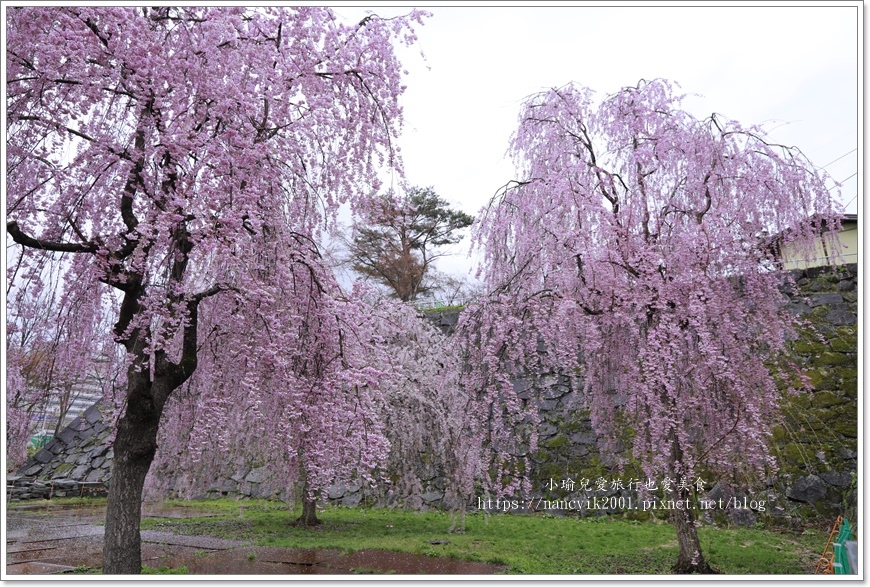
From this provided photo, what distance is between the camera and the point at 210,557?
648 cm

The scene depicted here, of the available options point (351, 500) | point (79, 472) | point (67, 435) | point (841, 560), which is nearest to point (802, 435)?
point (841, 560)

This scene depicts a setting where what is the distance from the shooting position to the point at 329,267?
4.26 m

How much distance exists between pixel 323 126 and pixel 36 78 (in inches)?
61.7

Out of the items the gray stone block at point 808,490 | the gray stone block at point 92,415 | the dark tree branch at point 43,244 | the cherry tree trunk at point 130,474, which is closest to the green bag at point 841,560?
the gray stone block at point 808,490

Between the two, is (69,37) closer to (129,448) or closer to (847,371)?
(129,448)

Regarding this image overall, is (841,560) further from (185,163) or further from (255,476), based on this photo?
(255,476)

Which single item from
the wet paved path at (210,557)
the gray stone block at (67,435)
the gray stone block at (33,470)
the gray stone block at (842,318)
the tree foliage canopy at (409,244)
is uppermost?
the tree foliage canopy at (409,244)

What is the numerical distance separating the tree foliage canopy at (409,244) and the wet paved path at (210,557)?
8.71 metres

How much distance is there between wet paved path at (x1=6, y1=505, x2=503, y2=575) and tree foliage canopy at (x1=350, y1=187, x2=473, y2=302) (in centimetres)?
871

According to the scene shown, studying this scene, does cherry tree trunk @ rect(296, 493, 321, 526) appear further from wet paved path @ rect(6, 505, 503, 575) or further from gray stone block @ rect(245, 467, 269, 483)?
gray stone block @ rect(245, 467, 269, 483)

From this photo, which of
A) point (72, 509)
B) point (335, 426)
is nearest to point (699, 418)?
point (335, 426)

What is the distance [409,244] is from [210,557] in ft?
35.2

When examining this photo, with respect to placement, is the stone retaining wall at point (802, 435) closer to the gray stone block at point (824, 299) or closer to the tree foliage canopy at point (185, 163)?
the gray stone block at point (824, 299)

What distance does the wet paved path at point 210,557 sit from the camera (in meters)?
5.70
